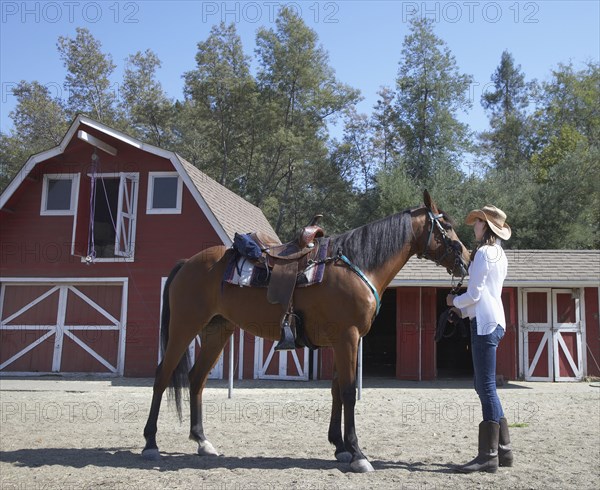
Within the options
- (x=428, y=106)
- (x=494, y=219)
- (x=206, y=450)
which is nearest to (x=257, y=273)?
(x=206, y=450)

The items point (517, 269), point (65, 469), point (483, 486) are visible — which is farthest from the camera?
point (517, 269)

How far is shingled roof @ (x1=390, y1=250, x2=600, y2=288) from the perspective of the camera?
13.4 metres

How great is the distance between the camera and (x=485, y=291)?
479 centimetres

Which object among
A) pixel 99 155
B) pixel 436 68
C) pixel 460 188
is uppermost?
pixel 436 68

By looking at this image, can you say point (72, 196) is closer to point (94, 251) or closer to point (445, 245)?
point (94, 251)

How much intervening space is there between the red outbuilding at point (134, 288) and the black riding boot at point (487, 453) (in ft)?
29.4

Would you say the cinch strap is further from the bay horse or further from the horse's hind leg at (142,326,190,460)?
the horse's hind leg at (142,326,190,460)

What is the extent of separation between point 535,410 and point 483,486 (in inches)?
196

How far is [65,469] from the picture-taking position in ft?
15.6

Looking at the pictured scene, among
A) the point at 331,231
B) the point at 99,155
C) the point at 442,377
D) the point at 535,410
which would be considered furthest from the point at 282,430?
the point at 331,231

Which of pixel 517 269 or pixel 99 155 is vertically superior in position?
pixel 99 155

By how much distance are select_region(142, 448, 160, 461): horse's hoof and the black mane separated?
2.47 m

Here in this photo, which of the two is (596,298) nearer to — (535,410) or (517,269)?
(517,269)

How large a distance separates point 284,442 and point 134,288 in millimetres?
9213
